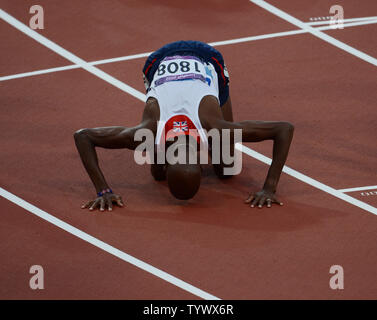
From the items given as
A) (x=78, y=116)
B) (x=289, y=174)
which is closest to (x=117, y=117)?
(x=78, y=116)

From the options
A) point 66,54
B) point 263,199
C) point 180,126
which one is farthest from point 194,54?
point 66,54

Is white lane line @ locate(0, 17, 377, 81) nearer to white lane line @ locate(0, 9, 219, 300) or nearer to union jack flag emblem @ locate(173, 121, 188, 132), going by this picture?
white lane line @ locate(0, 9, 219, 300)

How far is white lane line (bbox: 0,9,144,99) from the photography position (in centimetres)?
776

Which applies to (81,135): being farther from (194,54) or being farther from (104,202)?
(194,54)

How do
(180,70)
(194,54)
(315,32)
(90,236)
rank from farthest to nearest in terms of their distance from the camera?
(315,32) < (194,54) < (180,70) < (90,236)

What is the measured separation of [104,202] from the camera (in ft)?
20.1

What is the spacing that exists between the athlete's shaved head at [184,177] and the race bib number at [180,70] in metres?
0.87

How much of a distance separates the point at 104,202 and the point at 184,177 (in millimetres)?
798

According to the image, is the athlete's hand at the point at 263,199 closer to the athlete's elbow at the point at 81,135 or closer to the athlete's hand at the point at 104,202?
the athlete's hand at the point at 104,202

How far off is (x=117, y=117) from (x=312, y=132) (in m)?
1.87

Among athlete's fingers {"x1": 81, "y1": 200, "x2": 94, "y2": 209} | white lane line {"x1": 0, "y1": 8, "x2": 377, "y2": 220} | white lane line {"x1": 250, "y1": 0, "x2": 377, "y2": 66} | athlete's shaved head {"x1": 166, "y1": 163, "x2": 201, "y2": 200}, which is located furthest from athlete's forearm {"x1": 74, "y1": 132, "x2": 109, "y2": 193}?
white lane line {"x1": 250, "y1": 0, "x2": 377, "y2": 66}

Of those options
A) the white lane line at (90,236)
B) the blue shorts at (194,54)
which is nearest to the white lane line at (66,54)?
the white lane line at (90,236)

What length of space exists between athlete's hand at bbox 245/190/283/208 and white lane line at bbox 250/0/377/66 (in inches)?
101

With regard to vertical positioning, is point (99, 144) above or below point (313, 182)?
above
